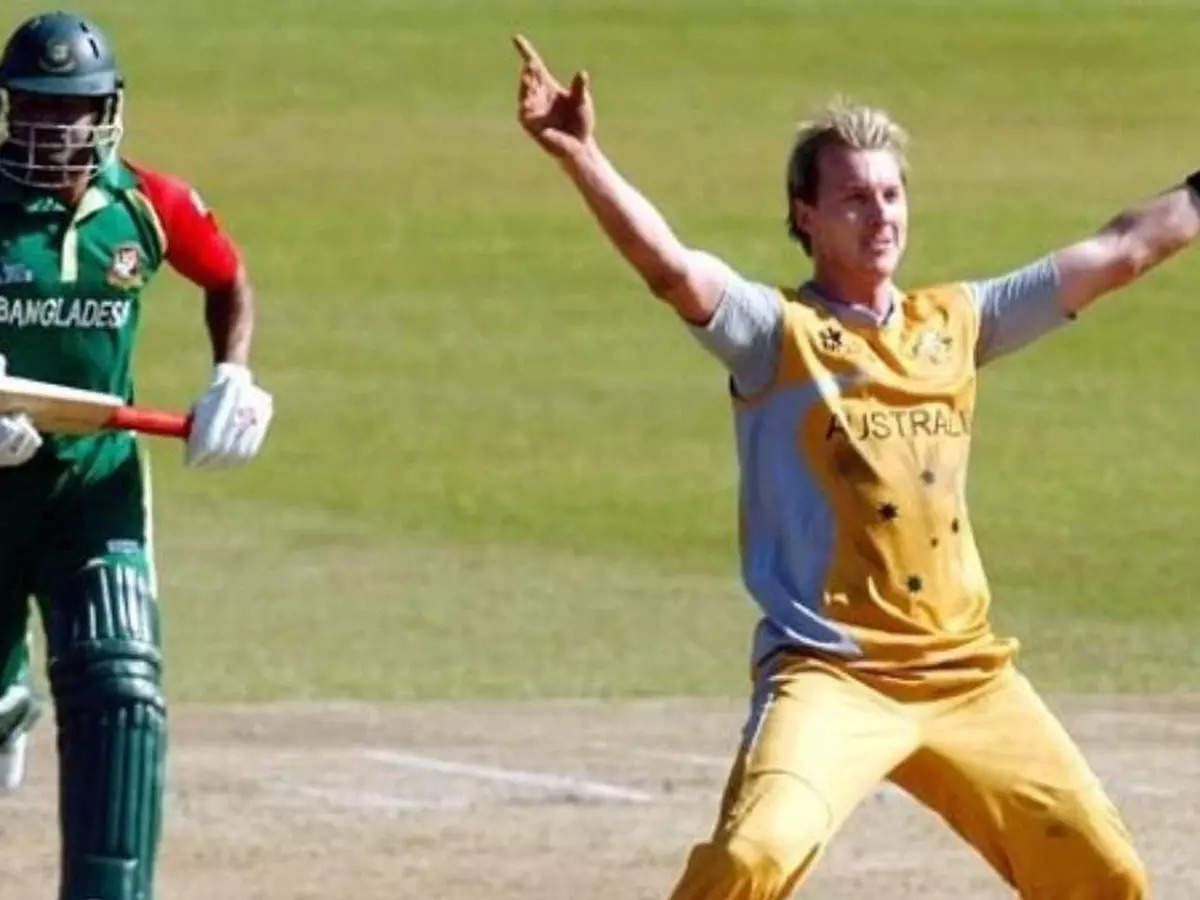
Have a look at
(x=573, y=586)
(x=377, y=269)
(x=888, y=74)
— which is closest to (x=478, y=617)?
(x=573, y=586)

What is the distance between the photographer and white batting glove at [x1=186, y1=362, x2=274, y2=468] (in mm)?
8539

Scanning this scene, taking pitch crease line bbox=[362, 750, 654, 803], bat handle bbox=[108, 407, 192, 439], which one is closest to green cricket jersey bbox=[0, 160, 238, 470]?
bat handle bbox=[108, 407, 192, 439]

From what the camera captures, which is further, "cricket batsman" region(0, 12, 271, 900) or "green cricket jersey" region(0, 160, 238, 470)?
"green cricket jersey" region(0, 160, 238, 470)

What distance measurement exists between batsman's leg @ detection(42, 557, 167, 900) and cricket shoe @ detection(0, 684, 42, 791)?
785mm

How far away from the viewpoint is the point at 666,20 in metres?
40.1

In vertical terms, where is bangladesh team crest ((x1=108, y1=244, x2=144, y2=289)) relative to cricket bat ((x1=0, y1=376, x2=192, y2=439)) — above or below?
above

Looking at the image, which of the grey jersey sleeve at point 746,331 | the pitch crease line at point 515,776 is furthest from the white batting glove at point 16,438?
the pitch crease line at point 515,776

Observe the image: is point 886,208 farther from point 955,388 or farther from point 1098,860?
point 1098,860

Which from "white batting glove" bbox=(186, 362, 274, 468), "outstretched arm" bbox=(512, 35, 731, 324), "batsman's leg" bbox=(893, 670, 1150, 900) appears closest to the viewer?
"batsman's leg" bbox=(893, 670, 1150, 900)

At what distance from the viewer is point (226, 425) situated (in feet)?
28.1

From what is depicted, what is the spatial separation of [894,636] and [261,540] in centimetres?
975

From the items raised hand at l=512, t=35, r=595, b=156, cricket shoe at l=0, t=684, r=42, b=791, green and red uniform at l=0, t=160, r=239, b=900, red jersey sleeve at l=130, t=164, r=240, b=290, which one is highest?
raised hand at l=512, t=35, r=595, b=156

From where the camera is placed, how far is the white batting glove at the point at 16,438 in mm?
8328

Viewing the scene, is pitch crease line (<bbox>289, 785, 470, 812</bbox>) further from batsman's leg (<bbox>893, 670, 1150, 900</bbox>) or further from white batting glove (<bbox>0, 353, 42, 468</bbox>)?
batsman's leg (<bbox>893, 670, 1150, 900</bbox>)
